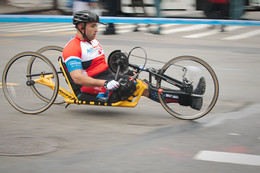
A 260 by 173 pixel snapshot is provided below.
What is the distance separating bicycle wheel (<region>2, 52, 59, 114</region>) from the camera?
22.6ft

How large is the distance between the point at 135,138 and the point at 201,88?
1.24m

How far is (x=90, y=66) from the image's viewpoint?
21.9 feet

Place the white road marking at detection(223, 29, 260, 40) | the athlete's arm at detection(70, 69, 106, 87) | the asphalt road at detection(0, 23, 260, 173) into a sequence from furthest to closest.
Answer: the white road marking at detection(223, 29, 260, 40), the athlete's arm at detection(70, 69, 106, 87), the asphalt road at detection(0, 23, 260, 173)

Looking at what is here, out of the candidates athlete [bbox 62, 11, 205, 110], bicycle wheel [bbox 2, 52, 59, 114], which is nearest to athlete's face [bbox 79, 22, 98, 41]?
athlete [bbox 62, 11, 205, 110]

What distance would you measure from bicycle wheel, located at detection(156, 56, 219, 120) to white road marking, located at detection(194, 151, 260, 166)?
4.30ft

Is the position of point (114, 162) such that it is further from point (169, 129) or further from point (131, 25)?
point (131, 25)

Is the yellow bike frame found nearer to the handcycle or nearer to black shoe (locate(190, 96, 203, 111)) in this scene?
the handcycle

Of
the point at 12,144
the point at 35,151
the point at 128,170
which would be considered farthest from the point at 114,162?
the point at 12,144

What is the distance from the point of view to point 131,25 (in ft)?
62.8

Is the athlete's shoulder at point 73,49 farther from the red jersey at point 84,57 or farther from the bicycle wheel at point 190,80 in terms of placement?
the bicycle wheel at point 190,80

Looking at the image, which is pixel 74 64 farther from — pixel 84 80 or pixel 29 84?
pixel 29 84

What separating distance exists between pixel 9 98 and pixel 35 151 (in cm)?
204

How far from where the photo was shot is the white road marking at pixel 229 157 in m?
5.00

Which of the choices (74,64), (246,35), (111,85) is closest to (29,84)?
(74,64)
